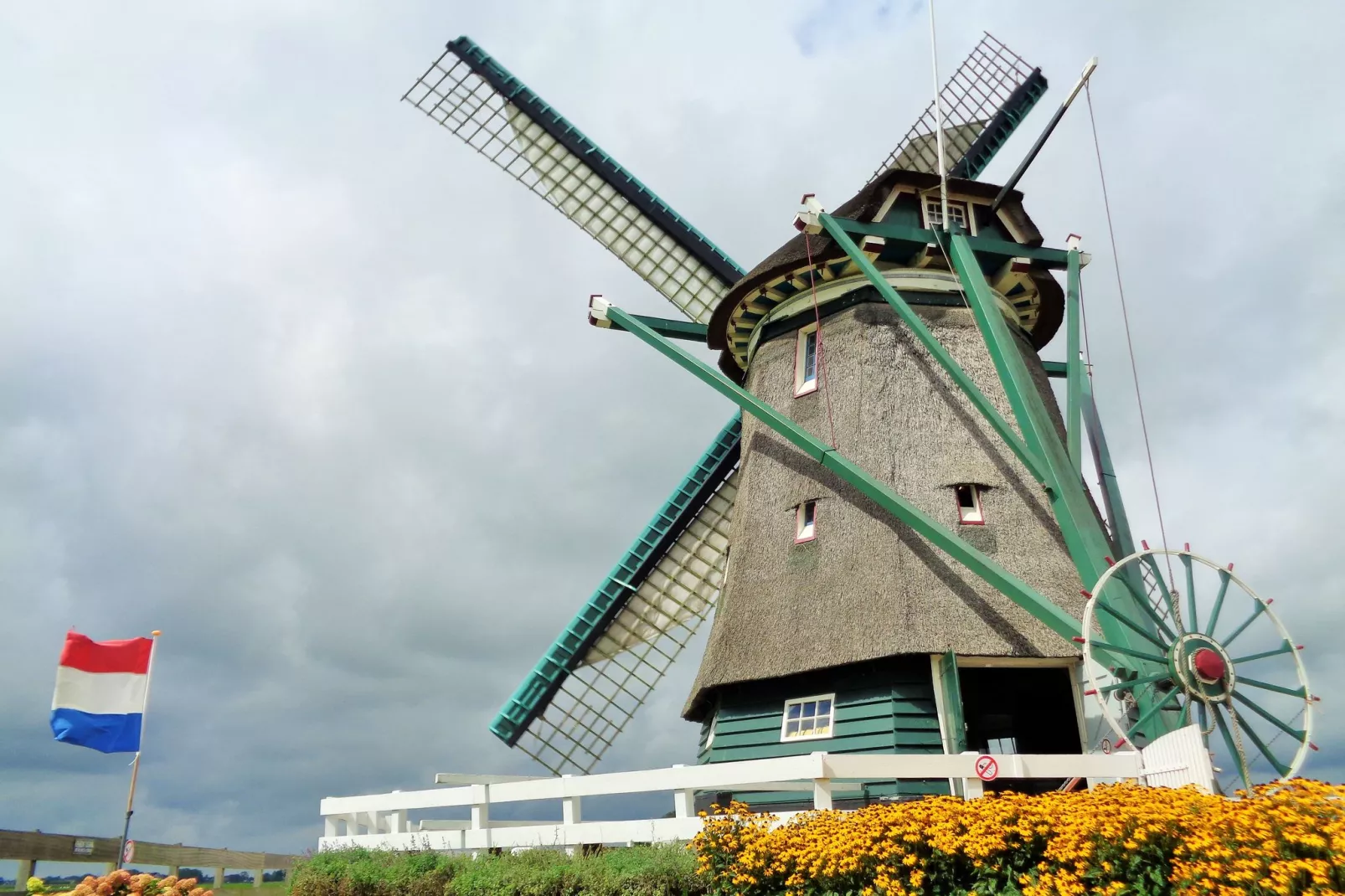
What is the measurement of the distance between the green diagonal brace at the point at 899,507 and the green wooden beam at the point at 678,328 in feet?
9.19

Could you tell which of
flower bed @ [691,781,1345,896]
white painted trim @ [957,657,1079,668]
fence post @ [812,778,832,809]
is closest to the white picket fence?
fence post @ [812,778,832,809]

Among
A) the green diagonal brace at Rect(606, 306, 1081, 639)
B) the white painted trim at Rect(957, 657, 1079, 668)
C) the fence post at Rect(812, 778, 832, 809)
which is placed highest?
the green diagonal brace at Rect(606, 306, 1081, 639)

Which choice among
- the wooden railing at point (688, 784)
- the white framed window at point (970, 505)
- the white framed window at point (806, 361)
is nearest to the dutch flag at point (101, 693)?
the wooden railing at point (688, 784)

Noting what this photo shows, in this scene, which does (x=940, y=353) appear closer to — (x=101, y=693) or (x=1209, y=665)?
(x=1209, y=665)

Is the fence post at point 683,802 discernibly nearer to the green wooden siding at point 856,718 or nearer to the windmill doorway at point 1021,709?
the green wooden siding at point 856,718

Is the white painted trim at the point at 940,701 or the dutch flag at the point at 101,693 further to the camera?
the white painted trim at the point at 940,701

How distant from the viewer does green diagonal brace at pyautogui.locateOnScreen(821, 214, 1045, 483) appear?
1172cm

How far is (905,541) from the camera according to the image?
469 inches

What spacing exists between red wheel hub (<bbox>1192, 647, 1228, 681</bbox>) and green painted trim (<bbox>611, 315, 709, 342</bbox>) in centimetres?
985

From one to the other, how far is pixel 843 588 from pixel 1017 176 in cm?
650

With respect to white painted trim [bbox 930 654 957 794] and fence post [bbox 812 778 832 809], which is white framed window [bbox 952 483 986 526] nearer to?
white painted trim [bbox 930 654 957 794]

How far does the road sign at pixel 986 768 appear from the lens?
849cm

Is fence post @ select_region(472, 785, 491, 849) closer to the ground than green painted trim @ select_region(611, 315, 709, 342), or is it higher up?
closer to the ground

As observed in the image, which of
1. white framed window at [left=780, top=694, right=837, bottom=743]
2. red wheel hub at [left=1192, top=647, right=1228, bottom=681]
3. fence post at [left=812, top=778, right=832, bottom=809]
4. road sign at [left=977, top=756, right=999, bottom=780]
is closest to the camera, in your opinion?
fence post at [left=812, top=778, right=832, bottom=809]
